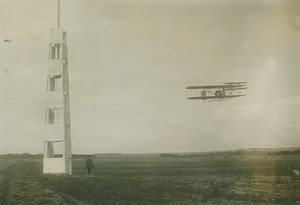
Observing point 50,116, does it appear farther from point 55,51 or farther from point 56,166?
point 55,51

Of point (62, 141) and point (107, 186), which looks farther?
point (62, 141)

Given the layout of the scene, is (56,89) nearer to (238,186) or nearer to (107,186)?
(107,186)

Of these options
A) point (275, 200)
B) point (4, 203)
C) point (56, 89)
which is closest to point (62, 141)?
point (56, 89)

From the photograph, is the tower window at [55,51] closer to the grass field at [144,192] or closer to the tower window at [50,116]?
the tower window at [50,116]

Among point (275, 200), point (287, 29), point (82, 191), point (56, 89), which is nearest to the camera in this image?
point (275, 200)

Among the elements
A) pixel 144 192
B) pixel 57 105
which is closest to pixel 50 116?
pixel 57 105

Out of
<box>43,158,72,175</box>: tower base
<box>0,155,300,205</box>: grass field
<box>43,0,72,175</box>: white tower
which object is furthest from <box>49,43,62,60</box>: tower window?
<box>0,155,300,205</box>: grass field

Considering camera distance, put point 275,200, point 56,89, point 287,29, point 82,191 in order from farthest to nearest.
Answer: point 56,89 < point 287,29 < point 82,191 < point 275,200

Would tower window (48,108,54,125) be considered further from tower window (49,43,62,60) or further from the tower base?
tower window (49,43,62,60)

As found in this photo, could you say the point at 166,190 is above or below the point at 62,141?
below
